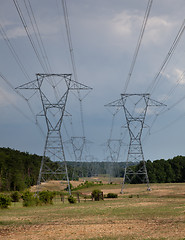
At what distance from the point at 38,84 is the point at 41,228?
27661 mm

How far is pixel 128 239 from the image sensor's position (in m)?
16.6

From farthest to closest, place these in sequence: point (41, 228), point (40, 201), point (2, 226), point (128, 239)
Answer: point (40, 201) → point (2, 226) → point (41, 228) → point (128, 239)

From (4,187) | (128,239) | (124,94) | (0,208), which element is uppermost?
(124,94)

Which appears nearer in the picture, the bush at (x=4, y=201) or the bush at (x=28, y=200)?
the bush at (x=4, y=201)

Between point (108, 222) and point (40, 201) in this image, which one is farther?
point (40, 201)

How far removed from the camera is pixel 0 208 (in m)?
40.3

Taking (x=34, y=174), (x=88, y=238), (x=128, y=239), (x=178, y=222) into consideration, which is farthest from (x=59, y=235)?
(x=34, y=174)

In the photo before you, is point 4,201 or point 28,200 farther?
point 28,200

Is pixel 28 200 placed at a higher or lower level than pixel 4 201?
higher

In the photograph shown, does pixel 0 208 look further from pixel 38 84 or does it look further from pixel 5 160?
pixel 5 160

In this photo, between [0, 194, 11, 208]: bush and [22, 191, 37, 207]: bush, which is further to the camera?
[22, 191, 37, 207]: bush

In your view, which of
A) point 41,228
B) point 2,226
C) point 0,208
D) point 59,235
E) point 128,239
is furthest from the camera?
point 0,208

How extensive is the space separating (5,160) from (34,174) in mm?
34352

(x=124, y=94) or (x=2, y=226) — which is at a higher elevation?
(x=124, y=94)
